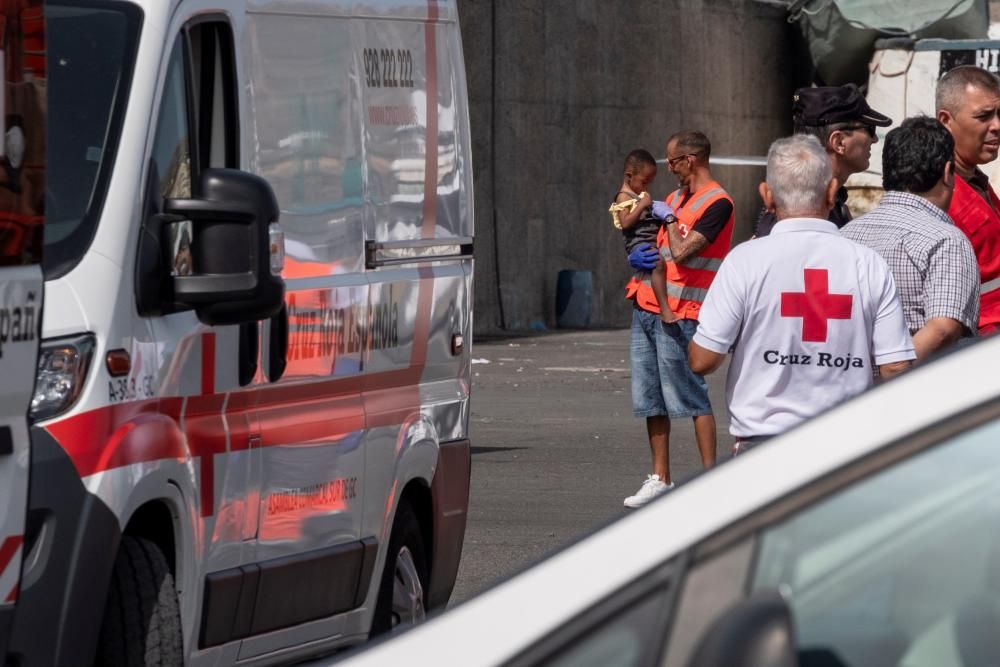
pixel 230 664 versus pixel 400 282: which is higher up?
pixel 400 282

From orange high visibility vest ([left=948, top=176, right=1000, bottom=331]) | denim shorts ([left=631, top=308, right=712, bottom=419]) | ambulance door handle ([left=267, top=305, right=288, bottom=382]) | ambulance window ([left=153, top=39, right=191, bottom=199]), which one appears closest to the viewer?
ambulance window ([left=153, top=39, right=191, bottom=199])

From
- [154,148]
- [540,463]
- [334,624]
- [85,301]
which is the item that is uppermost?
[154,148]

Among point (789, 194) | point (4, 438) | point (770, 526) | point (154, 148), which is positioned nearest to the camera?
point (770, 526)

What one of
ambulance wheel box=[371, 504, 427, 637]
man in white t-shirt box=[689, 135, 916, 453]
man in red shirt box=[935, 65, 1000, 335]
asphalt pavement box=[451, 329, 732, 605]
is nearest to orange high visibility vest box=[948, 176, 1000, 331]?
man in red shirt box=[935, 65, 1000, 335]

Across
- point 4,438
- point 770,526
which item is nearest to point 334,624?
point 4,438

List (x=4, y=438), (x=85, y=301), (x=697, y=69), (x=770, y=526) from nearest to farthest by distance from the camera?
(x=770, y=526) → (x=4, y=438) → (x=85, y=301) → (x=697, y=69)

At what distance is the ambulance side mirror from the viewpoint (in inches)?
200

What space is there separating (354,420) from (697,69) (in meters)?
23.6

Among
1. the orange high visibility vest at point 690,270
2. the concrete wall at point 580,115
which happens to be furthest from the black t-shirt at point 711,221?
the concrete wall at point 580,115

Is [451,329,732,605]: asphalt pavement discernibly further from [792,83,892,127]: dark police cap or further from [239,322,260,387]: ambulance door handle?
[792,83,892,127]: dark police cap

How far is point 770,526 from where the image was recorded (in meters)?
2.21

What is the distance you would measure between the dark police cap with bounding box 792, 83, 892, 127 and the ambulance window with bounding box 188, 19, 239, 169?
2530 millimetres

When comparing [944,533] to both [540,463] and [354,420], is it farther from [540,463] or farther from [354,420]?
[540,463]

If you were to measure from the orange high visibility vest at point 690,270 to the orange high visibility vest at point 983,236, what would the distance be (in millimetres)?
3423
